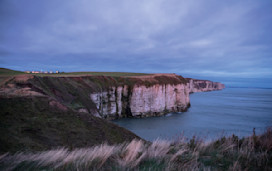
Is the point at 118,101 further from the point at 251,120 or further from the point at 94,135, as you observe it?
the point at 251,120

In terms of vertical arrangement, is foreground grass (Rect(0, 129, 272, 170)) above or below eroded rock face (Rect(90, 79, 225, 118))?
above

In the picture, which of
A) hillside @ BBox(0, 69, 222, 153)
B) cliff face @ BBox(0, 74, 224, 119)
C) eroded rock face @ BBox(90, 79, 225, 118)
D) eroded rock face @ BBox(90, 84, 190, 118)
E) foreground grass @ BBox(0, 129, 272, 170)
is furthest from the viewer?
eroded rock face @ BBox(90, 84, 190, 118)

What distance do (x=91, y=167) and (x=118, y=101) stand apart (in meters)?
37.5

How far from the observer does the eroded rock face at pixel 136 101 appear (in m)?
39.1

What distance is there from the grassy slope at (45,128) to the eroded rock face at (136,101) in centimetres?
2192

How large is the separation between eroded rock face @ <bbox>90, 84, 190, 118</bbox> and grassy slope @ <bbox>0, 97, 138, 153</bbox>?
863 inches

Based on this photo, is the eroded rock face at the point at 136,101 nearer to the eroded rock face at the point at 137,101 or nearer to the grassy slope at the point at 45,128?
the eroded rock face at the point at 137,101

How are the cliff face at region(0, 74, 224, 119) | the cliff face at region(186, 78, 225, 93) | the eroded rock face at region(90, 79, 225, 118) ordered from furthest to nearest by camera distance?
the cliff face at region(186, 78, 225, 93)
the eroded rock face at region(90, 79, 225, 118)
the cliff face at region(0, 74, 224, 119)

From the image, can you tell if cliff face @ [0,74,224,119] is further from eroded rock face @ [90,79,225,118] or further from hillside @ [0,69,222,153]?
hillside @ [0,69,222,153]

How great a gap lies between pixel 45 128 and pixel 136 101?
32.0 metres

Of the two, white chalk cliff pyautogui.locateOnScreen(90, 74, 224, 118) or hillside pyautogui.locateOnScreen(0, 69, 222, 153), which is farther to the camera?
white chalk cliff pyautogui.locateOnScreen(90, 74, 224, 118)

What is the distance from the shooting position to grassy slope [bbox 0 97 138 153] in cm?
947

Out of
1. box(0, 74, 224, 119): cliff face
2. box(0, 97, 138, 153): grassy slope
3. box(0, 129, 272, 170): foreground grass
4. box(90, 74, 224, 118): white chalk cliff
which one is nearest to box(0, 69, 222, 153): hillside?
box(0, 97, 138, 153): grassy slope

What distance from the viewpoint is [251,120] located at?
3900 centimetres
